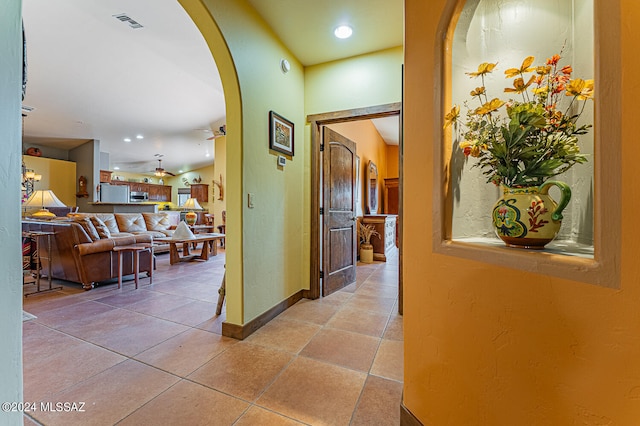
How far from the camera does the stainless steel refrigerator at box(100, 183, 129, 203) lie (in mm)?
7844

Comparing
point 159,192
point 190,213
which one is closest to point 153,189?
point 159,192

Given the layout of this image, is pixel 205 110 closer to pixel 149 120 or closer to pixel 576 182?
pixel 149 120

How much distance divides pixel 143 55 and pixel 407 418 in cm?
455

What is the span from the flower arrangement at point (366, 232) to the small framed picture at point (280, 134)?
114 inches

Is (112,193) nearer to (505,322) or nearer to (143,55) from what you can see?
(143,55)

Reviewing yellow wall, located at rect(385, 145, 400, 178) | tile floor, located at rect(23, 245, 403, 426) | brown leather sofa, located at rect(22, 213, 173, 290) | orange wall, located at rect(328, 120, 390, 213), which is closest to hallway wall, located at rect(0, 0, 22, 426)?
tile floor, located at rect(23, 245, 403, 426)

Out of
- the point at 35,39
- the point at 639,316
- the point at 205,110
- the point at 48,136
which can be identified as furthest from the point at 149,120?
the point at 639,316

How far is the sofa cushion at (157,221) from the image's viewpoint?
21.4ft

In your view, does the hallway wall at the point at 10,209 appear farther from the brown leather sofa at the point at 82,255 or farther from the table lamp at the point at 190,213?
the table lamp at the point at 190,213

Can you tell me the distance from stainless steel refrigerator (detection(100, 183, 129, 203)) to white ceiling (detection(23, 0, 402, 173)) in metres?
1.84

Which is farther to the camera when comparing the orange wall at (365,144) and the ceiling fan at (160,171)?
the ceiling fan at (160,171)

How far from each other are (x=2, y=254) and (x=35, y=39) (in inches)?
152

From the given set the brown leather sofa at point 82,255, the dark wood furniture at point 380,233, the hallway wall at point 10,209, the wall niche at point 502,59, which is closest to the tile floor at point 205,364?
the brown leather sofa at point 82,255

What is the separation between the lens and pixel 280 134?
2.58 m
